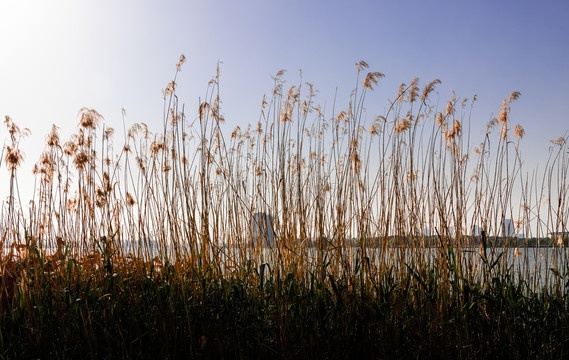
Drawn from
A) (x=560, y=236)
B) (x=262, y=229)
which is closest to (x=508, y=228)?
(x=560, y=236)

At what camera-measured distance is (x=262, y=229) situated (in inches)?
96.5

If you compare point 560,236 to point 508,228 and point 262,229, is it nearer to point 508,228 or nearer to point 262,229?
point 508,228

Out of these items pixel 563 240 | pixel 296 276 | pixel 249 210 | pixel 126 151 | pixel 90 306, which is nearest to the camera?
pixel 90 306

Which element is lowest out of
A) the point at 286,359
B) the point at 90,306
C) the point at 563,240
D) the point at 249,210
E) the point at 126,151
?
the point at 286,359

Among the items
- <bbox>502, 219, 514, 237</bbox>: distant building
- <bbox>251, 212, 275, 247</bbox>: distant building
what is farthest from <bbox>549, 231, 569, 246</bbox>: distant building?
<bbox>251, 212, 275, 247</bbox>: distant building

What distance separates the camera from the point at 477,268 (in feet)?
7.53

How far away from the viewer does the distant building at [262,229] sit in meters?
2.36

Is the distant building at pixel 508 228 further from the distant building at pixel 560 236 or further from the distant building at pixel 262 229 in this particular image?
the distant building at pixel 262 229

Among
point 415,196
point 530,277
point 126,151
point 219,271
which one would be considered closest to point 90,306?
point 219,271

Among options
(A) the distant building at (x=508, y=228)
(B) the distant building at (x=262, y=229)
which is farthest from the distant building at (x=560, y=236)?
(B) the distant building at (x=262, y=229)

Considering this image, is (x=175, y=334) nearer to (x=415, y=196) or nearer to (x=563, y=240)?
(x=415, y=196)

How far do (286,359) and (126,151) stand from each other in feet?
5.35

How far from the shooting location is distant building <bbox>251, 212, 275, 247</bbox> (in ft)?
7.73

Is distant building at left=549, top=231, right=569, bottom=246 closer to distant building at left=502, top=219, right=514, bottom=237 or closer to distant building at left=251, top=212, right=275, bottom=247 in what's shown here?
distant building at left=502, top=219, right=514, bottom=237
